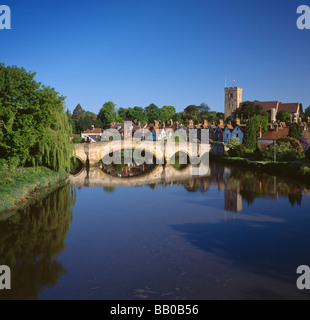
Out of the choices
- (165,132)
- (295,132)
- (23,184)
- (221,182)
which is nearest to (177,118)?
(165,132)

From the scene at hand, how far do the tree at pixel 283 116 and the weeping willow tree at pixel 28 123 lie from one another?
5567cm

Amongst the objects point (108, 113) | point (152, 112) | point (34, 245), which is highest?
point (152, 112)

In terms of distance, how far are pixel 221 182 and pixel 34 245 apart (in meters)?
19.4

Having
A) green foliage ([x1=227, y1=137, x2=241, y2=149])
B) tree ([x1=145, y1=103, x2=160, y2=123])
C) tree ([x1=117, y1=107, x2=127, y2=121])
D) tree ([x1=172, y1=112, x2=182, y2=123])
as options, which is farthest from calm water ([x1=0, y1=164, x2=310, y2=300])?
tree ([x1=145, y1=103, x2=160, y2=123])

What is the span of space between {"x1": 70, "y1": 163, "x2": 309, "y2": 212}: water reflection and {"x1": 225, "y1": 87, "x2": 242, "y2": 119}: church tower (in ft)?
165

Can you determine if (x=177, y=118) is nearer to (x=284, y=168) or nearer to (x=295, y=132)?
(x=295, y=132)

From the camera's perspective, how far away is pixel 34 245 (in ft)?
44.3

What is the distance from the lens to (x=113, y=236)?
14578mm

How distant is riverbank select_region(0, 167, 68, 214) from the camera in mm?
17516

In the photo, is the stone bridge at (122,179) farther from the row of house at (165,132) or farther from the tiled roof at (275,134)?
the row of house at (165,132)

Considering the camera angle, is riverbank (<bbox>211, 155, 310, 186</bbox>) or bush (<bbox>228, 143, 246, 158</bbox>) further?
bush (<bbox>228, 143, 246, 158</bbox>)

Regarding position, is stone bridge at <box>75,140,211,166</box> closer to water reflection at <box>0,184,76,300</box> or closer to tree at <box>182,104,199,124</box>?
water reflection at <box>0,184,76,300</box>

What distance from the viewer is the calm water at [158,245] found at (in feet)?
32.3

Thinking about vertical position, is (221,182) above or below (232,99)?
below
